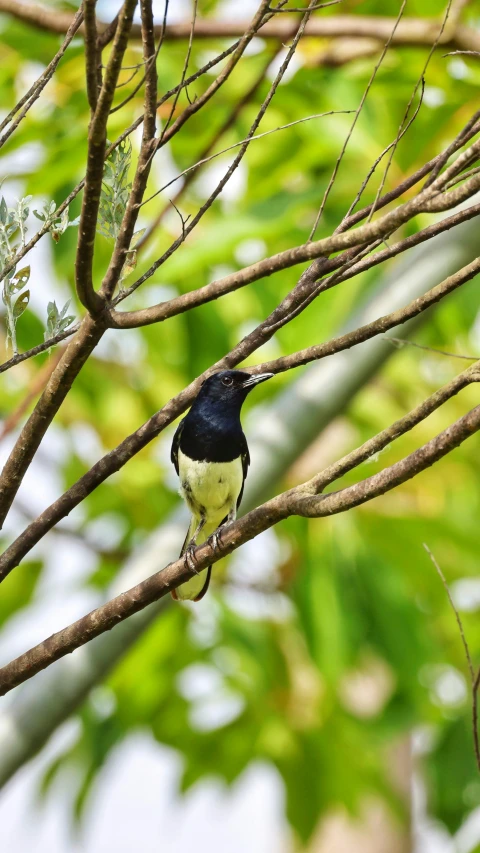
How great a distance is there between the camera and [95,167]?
1.43 m

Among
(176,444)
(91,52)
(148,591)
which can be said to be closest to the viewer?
(91,52)

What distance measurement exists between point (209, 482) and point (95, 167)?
2.18 meters

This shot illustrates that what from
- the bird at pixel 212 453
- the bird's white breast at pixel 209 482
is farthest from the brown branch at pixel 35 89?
the bird's white breast at pixel 209 482

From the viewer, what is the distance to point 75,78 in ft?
13.2

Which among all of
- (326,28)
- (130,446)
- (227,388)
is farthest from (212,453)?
(130,446)

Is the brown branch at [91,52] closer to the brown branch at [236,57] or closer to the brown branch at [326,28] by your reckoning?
the brown branch at [236,57]

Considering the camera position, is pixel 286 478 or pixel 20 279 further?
pixel 286 478

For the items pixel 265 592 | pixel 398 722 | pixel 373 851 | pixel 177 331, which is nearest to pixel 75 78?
pixel 177 331

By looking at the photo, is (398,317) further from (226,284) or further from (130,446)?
(130,446)

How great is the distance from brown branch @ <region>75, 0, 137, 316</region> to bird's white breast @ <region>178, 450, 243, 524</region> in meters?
1.98

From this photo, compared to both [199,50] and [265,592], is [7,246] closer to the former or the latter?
[199,50]

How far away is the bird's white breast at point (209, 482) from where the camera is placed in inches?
138

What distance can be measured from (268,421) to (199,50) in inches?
70.0

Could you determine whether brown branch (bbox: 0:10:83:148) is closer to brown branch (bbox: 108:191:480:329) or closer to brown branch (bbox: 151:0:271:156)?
brown branch (bbox: 151:0:271:156)
